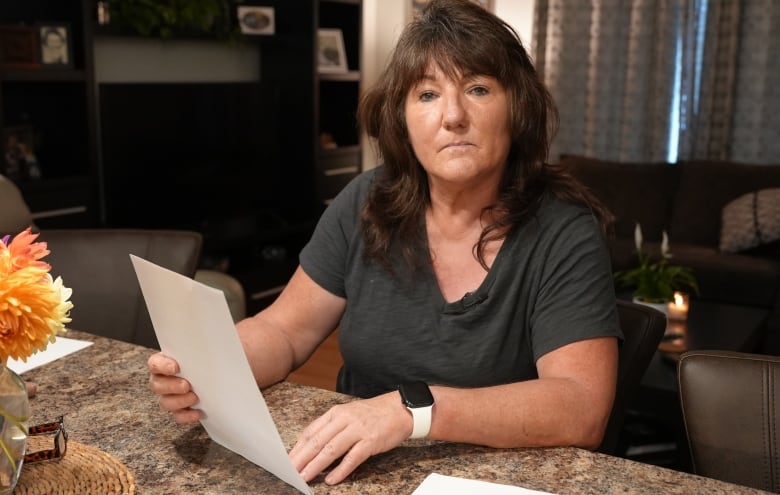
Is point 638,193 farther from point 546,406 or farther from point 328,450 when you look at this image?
point 328,450

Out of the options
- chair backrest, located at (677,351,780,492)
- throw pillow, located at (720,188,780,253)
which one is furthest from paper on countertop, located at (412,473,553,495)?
throw pillow, located at (720,188,780,253)

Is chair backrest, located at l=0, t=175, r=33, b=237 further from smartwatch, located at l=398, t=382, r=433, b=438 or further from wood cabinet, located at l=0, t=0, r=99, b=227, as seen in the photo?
smartwatch, located at l=398, t=382, r=433, b=438

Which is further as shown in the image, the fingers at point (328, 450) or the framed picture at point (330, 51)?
the framed picture at point (330, 51)

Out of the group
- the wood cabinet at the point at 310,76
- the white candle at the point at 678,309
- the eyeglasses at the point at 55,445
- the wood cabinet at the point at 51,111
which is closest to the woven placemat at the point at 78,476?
the eyeglasses at the point at 55,445

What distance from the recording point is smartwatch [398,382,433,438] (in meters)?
1.06

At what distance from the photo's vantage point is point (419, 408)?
3.48 feet

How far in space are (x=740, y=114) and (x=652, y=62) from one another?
23.5 inches

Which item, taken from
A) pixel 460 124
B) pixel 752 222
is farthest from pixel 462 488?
pixel 752 222

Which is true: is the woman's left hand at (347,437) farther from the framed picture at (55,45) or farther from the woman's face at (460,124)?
the framed picture at (55,45)

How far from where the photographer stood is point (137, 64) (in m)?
4.26

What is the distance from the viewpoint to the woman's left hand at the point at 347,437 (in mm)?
995

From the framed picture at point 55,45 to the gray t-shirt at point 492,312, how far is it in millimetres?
2542

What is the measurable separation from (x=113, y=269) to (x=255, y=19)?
3.15 m

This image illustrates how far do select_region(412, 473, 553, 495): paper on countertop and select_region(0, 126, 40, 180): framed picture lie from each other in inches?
116
